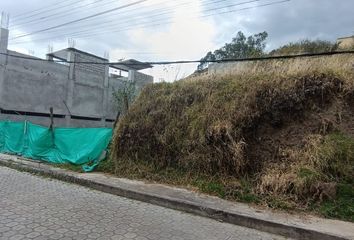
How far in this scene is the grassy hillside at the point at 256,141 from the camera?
6.82 metres

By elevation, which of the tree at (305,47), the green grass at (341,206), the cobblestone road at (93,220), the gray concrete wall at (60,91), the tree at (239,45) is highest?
the tree at (239,45)

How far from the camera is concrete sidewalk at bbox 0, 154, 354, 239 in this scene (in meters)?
5.38

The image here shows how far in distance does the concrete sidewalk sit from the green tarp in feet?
4.23

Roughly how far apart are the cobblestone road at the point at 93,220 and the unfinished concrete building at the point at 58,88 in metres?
12.9

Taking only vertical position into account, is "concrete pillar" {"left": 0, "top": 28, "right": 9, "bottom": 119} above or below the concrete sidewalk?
above

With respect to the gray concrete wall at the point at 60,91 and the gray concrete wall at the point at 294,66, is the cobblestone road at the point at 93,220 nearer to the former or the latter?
the gray concrete wall at the point at 294,66

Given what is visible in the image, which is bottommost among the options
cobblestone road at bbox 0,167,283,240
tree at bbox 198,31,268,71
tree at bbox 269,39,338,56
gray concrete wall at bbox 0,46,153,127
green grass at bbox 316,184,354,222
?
cobblestone road at bbox 0,167,283,240

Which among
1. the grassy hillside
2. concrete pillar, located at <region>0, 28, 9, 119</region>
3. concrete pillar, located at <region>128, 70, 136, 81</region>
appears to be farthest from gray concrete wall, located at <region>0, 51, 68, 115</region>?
the grassy hillside

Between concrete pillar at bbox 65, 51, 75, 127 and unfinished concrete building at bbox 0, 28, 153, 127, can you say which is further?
concrete pillar at bbox 65, 51, 75, 127

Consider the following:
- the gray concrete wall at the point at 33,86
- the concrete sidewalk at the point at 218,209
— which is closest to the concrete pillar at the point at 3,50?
the gray concrete wall at the point at 33,86

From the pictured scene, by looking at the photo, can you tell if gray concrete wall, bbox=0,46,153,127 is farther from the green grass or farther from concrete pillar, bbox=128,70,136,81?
the green grass

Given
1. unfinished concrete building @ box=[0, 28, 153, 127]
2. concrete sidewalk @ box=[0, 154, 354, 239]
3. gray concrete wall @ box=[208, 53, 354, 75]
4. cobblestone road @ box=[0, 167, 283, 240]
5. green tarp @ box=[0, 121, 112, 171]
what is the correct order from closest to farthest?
1. cobblestone road @ box=[0, 167, 283, 240]
2. concrete sidewalk @ box=[0, 154, 354, 239]
3. gray concrete wall @ box=[208, 53, 354, 75]
4. green tarp @ box=[0, 121, 112, 171]
5. unfinished concrete building @ box=[0, 28, 153, 127]

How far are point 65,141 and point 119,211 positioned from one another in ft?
20.0

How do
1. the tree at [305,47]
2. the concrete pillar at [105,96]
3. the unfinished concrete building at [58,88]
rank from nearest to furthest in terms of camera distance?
the tree at [305,47]
the unfinished concrete building at [58,88]
the concrete pillar at [105,96]
